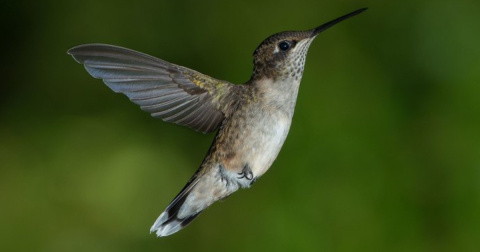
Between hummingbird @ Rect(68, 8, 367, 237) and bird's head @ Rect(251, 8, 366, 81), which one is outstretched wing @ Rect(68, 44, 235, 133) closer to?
hummingbird @ Rect(68, 8, 367, 237)

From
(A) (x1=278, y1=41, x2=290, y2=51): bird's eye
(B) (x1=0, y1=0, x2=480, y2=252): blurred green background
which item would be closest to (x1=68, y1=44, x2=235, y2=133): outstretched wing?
(A) (x1=278, y1=41, x2=290, y2=51): bird's eye

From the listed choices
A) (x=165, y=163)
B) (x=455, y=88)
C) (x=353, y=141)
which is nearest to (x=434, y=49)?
(x=455, y=88)

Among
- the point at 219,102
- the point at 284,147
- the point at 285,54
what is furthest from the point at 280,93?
the point at 284,147

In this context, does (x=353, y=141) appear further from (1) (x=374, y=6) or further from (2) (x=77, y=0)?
(2) (x=77, y=0)

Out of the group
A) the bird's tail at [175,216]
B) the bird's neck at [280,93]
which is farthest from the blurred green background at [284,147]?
the bird's neck at [280,93]

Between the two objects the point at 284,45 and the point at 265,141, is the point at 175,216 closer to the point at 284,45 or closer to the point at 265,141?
the point at 265,141

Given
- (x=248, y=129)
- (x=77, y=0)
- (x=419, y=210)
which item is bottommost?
(x=419, y=210)
